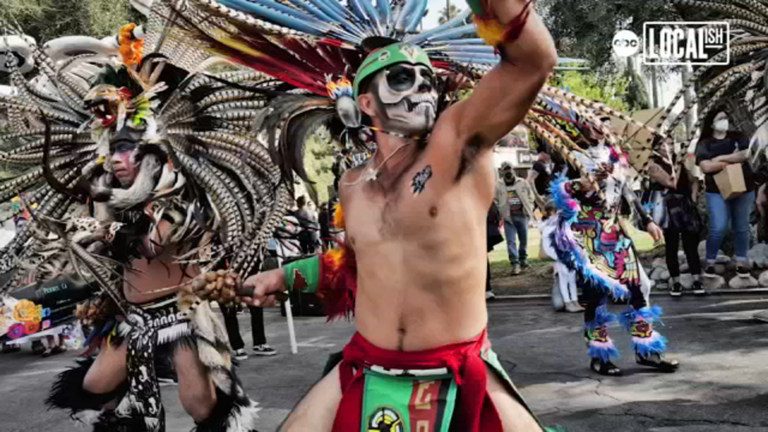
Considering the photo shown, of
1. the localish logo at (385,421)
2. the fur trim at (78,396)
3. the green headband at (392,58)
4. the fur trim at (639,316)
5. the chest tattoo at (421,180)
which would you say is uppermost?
the green headband at (392,58)

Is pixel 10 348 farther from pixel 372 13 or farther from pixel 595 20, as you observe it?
pixel 595 20

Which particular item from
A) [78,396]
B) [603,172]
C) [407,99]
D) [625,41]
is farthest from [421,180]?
[625,41]

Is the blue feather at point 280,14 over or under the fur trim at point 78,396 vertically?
over

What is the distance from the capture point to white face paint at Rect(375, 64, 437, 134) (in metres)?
2.64

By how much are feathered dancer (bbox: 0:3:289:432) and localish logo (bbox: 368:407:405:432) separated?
1544 mm

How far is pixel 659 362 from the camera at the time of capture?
584cm

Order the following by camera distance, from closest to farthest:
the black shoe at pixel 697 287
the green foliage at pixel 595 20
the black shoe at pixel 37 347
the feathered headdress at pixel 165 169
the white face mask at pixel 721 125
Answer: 1. the feathered headdress at pixel 165 169
2. the white face mask at pixel 721 125
3. the black shoe at pixel 37 347
4. the black shoe at pixel 697 287
5. the green foliage at pixel 595 20

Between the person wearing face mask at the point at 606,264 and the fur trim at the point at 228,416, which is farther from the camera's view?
the person wearing face mask at the point at 606,264

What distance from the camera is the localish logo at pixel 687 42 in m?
6.94

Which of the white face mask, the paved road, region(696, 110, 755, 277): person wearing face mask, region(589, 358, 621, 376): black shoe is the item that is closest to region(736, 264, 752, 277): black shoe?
region(696, 110, 755, 277): person wearing face mask

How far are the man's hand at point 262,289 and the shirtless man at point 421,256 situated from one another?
42cm

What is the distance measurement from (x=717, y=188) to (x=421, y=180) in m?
7.53

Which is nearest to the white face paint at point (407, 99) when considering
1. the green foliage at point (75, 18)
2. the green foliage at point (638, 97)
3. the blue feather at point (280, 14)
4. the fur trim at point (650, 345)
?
the blue feather at point (280, 14)

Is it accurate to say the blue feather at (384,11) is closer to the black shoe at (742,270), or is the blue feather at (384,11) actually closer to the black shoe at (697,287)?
the black shoe at (697,287)
